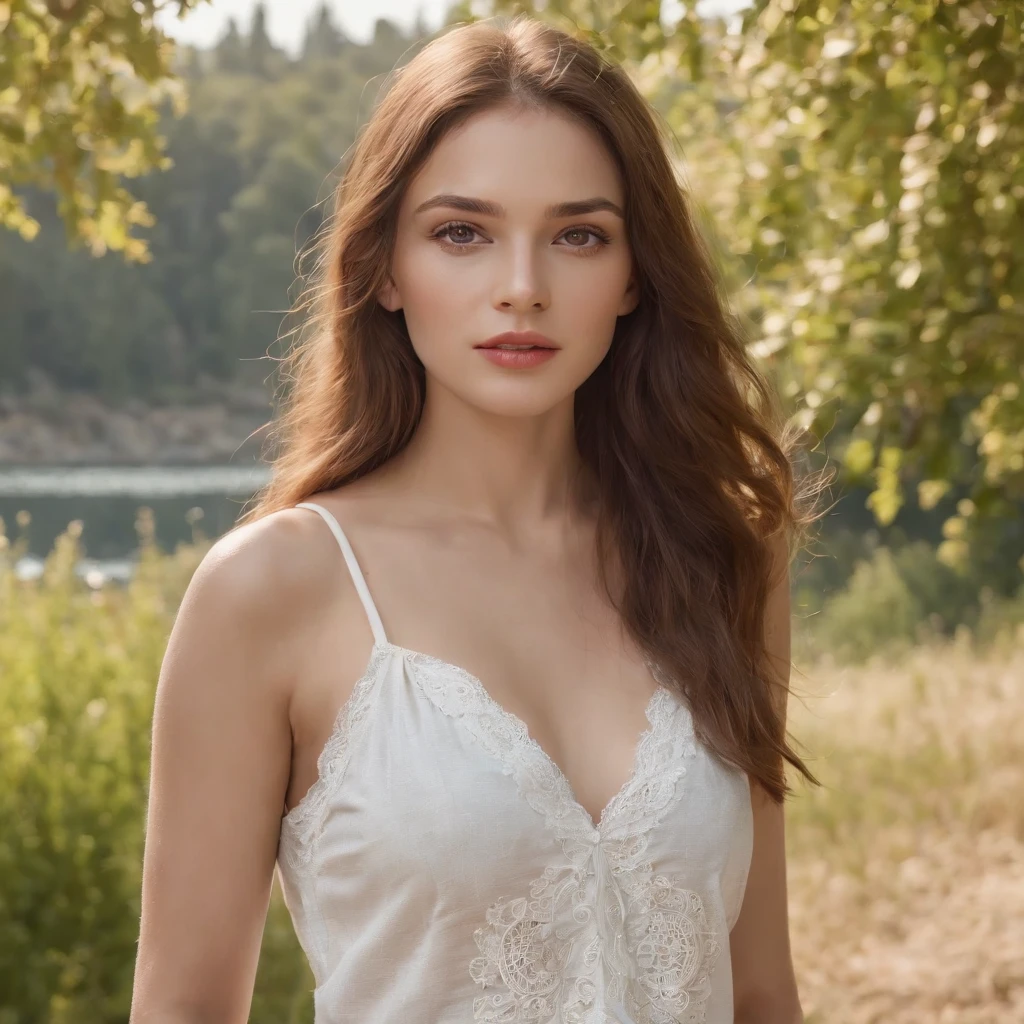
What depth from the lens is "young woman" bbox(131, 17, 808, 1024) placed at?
172 centimetres

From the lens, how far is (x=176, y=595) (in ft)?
21.7

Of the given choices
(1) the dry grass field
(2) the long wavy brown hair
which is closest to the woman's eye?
(2) the long wavy brown hair

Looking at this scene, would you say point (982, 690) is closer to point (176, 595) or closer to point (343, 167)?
point (176, 595)

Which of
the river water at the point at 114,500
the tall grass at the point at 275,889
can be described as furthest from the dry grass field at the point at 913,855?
the river water at the point at 114,500

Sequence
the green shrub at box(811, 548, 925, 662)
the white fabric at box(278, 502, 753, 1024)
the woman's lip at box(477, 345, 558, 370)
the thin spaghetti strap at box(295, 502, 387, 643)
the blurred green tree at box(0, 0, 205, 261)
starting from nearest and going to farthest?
the white fabric at box(278, 502, 753, 1024)
the thin spaghetti strap at box(295, 502, 387, 643)
the woman's lip at box(477, 345, 558, 370)
the blurred green tree at box(0, 0, 205, 261)
the green shrub at box(811, 548, 925, 662)

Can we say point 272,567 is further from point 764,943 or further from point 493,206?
point 764,943

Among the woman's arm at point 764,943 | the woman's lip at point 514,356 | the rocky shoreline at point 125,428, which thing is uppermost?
the woman's lip at point 514,356

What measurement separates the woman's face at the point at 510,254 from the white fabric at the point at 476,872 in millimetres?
328

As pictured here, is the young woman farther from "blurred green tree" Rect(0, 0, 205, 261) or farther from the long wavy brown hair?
"blurred green tree" Rect(0, 0, 205, 261)

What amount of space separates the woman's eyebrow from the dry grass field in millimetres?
2161

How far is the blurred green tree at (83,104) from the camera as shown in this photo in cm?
241

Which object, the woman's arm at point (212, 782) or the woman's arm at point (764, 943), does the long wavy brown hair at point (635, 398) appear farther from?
the woman's arm at point (212, 782)

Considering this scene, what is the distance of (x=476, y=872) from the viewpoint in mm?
1676

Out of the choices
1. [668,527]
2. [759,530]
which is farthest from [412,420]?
[759,530]
